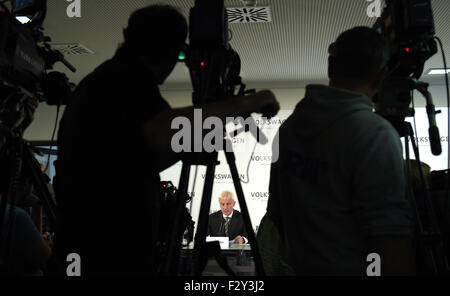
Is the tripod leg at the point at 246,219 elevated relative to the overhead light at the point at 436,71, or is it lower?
lower

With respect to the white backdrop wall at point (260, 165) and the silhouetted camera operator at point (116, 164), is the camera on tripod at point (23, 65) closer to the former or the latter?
the silhouetted camera operator at point (116, 164)

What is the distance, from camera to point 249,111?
92cm

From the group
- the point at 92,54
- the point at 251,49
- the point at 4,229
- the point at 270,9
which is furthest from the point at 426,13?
the point at 92,54

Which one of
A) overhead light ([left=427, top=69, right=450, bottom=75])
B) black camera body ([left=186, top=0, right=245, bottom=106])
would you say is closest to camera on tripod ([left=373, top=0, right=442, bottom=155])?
black camera body ([left=186, top=0, right=245, bottom=106])

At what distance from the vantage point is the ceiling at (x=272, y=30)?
158 inches

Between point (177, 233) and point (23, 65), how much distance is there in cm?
77

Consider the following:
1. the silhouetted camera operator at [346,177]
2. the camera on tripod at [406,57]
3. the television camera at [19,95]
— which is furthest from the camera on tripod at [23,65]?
the camera on tripod at [406,57]

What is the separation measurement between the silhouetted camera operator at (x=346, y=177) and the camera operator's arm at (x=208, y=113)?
0.17 meters

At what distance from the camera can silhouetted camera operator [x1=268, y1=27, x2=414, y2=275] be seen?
34.0 inches

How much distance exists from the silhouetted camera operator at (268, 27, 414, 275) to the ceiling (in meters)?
3.18

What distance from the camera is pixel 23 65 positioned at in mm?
1222

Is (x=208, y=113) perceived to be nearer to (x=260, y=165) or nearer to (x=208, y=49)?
(x=208, y=49)

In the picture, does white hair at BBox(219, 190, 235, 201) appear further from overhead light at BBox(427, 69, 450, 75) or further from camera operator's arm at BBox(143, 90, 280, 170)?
camera operator's arm at BBox(143, 90, 280, 170)
